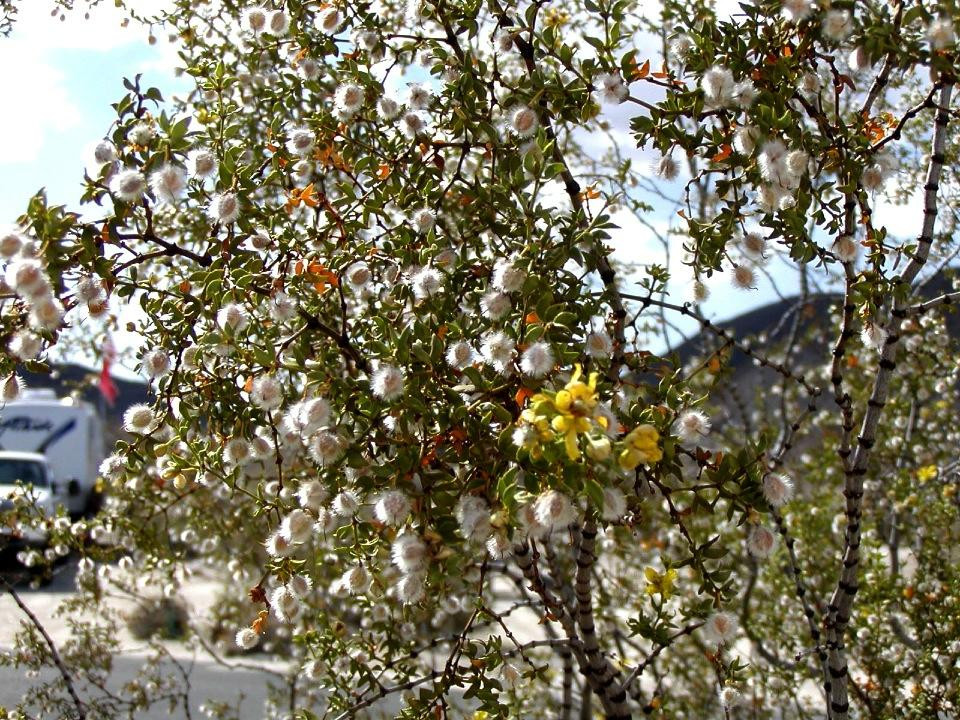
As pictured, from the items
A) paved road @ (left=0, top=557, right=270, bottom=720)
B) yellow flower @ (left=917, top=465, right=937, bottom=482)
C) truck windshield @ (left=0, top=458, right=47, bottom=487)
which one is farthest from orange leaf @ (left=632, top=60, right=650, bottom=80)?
truck windshield @ (left=0, top=458, right=47, bottom=487)

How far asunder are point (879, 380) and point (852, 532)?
1.25 ft

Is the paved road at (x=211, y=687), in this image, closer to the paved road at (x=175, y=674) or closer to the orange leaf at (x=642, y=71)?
the paved road at (x=175, y=674)

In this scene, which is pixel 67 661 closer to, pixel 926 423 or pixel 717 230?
pixel 717 230

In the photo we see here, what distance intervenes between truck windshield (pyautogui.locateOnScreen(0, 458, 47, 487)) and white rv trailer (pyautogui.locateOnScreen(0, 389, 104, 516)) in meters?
1.97

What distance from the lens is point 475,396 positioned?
68.5 inches

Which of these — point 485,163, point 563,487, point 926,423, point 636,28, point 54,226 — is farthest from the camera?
point 926,423

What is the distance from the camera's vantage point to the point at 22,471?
41.4 ft

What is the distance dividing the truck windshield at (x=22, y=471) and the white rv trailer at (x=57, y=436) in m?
1.97

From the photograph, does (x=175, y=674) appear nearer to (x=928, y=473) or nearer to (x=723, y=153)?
(x=928, y=473)

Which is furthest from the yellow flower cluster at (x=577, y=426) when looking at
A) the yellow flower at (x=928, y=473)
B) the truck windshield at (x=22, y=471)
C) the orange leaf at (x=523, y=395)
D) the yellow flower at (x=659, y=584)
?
the truck windshield at (x=22, y=471)

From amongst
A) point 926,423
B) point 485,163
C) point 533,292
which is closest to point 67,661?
point 485,163

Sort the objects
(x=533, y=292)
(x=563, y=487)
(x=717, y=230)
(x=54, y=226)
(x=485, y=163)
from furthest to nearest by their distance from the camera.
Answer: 1. (x=485, y=163)
2. (x=717, y=230)
3. (x=533, y=292)
4. (x=54, y=226)
5. (x=563, y=487)

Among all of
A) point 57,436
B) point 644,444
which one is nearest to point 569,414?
point 644,444

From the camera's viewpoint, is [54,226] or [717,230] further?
[717,230]
